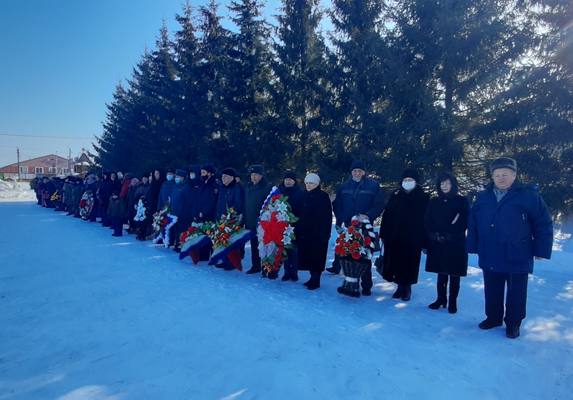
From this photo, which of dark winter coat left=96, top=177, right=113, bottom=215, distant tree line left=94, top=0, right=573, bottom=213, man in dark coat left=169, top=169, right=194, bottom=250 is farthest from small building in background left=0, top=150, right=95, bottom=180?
man in dark coat left=169, top=169, right=194, bottom=250

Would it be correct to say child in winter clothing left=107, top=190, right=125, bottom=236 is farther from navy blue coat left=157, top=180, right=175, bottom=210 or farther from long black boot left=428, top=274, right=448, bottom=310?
long black boot left=428, top=274, right=448, bottom=310

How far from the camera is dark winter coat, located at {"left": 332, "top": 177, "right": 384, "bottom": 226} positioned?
21.1ft

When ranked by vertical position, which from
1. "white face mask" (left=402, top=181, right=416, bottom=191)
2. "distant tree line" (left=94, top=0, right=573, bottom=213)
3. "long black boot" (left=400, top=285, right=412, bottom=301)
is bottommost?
"long black boot" (left=400, top=285, right=412, bottom=301)

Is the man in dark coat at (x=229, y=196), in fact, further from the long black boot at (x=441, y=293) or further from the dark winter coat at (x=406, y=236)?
the long black boot at (x=441, y=293)

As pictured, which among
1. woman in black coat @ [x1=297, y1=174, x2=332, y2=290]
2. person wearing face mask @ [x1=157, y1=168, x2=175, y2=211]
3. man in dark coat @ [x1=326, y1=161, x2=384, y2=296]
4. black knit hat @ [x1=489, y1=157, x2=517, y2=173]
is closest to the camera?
black knit hat @ [x1=489, y1=157, x2=517, y2=173]

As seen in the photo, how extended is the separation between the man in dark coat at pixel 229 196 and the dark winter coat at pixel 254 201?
19 cm

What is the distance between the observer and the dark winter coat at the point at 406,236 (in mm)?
5918

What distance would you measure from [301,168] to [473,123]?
5.30 m

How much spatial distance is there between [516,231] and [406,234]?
1.61 m

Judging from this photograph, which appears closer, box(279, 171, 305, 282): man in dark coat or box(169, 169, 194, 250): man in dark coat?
box(279, 171, 305, 282): man in dark coat

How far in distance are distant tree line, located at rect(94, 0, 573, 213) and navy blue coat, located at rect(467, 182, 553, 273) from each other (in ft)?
13.6

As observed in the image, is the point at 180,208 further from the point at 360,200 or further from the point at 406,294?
the point at 406,294

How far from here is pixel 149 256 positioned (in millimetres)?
8922

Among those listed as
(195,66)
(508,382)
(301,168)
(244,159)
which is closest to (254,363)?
(508,382)
